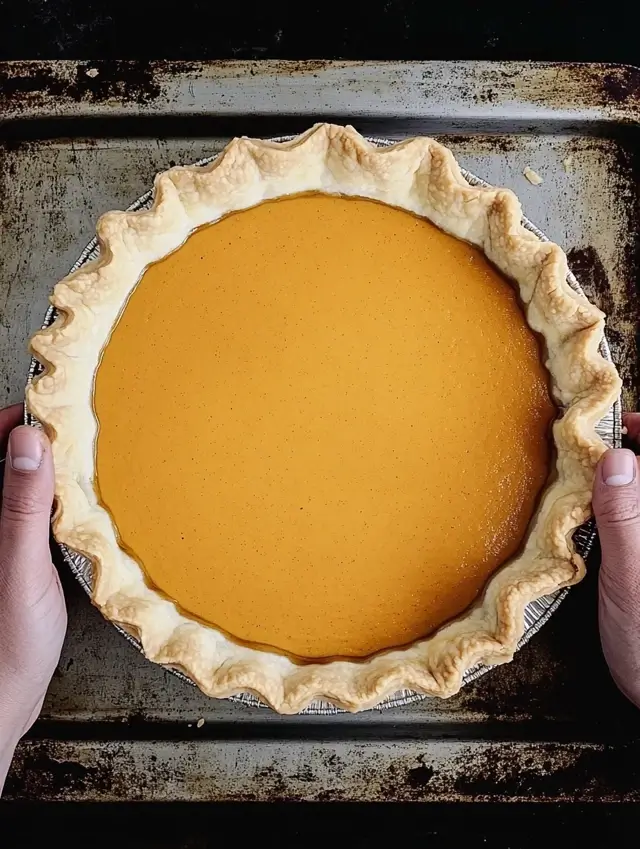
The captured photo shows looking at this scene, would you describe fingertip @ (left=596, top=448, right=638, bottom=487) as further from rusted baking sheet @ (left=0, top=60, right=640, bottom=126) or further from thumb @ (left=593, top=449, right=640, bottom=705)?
rusted baking sheet @ (left=0, top=60, right=640, bottom=126)

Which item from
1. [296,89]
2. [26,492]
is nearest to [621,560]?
[26,492]

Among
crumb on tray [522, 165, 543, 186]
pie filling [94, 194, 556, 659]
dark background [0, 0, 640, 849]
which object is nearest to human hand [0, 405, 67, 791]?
pie filling [94, 194, 556, 659]
